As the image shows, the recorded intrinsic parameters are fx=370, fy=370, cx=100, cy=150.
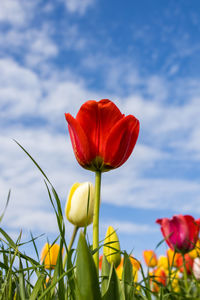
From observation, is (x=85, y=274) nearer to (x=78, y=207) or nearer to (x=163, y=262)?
(x=78, y=207)

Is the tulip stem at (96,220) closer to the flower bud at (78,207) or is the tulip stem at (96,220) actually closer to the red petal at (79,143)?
the red petal at (79,143)

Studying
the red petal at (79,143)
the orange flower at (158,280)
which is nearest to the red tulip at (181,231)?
the orange flower at (158,280)

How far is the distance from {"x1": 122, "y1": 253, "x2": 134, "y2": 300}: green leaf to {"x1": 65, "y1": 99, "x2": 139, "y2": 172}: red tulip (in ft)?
0.74

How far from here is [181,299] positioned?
1.18 meters

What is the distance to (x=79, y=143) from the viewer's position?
0.90 m

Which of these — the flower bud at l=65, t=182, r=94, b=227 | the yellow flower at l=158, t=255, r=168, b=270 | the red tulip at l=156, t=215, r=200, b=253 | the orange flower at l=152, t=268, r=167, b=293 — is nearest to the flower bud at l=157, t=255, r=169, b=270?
the yellow flower at l=158, t=255, r=168, b=270

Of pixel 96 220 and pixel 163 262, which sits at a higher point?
pixel 163 262

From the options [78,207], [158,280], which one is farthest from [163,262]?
[78,207]

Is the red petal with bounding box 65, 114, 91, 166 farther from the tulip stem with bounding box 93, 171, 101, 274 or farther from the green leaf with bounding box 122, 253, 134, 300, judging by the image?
the green leaf with bounding box 122, 253, 134, 300

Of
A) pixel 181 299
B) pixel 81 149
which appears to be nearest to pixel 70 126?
pixel 81 149

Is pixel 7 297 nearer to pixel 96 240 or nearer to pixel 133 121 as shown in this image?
pixel 96 240

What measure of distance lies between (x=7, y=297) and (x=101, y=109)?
46cm

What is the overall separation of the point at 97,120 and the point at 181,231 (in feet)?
3.60

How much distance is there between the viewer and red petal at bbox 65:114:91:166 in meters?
0.88
